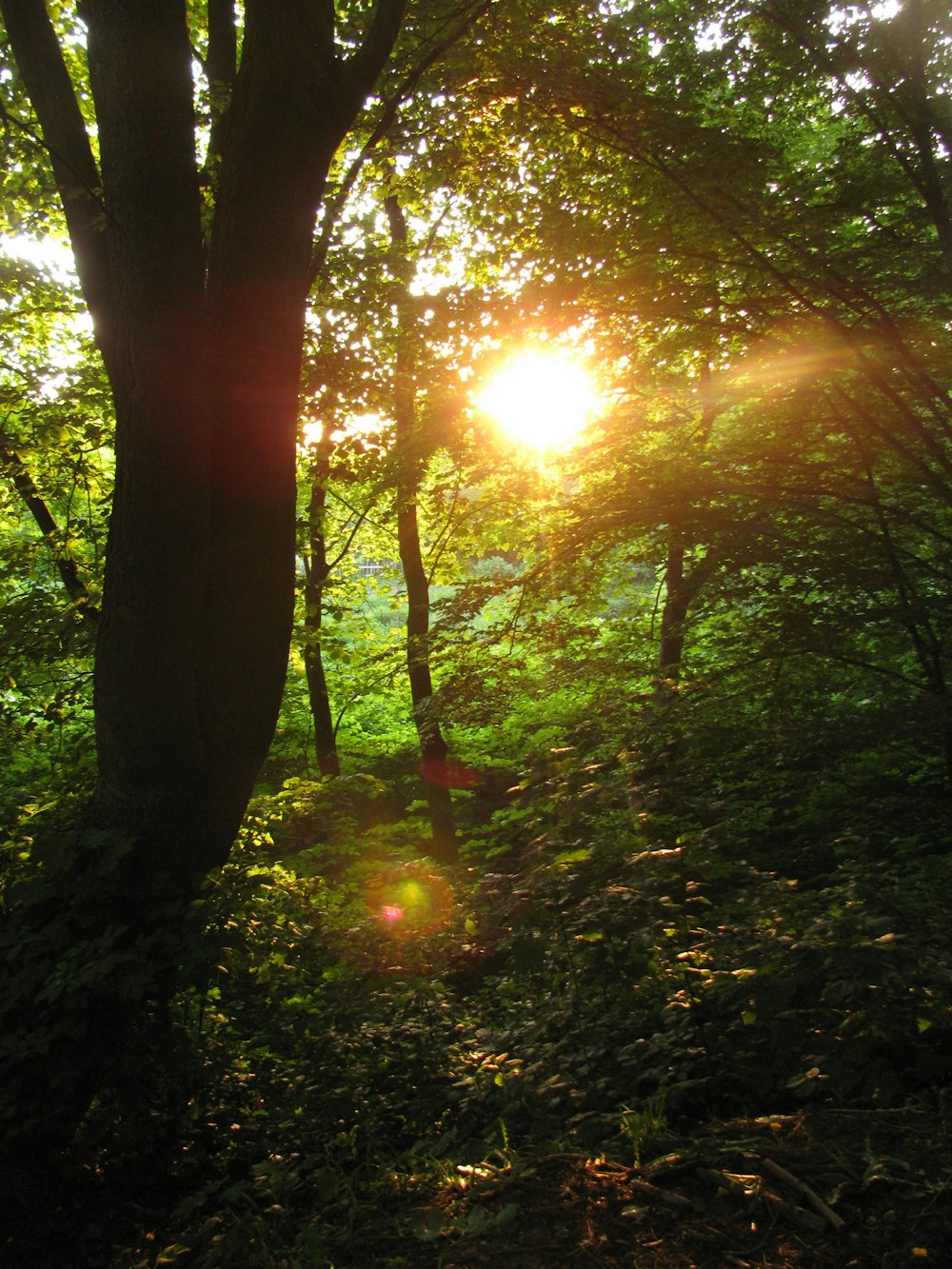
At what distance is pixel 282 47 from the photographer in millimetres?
3543

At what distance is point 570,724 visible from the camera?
5812mm

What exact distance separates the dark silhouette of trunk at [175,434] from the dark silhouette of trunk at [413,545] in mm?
1413

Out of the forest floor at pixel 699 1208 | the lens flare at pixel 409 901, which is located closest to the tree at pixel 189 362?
the forest floor at pixel 699 1208

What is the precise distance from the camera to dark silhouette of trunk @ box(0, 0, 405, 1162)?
3344 millimetres

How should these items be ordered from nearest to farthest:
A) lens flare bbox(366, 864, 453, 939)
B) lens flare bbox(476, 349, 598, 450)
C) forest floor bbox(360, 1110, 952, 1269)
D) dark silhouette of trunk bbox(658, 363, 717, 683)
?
1. forest floor bbox(360, 1110, 952, 1269)
2. dark silhouette of trunk bbox(658, 363, 717, 683)
3. lens flare bbox(476, 349, 598, 450)
4. lens flare bbox(366, 864, 453, 939)

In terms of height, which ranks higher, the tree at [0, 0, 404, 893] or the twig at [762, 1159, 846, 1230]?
the tree at [0, 0, 404, 893]

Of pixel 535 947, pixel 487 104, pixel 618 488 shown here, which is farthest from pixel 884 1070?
pixel 487 104

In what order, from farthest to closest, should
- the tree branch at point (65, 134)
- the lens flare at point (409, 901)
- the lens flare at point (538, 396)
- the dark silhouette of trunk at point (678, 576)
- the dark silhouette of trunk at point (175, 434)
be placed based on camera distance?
the lens flare at point (409, 901) → the lens flare at point (538, 396) → the dark silhouette of trunk at point (678, 576) → the tree branch at point (65, 134) → the dark silhouette of trunk at point (175, 434)

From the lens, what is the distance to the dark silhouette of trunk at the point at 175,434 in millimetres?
3344

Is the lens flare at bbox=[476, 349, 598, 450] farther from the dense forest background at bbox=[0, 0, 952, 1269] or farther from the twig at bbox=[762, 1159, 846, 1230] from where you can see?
the twig at bbox=[762, 1159, 846, 1230]

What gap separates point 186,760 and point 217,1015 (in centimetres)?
157

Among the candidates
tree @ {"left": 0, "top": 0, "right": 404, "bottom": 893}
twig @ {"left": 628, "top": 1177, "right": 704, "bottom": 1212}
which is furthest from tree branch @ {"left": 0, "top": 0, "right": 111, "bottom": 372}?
twig @ {"left": 628, "top": 1177, "right": 704, "bottom": 1212}

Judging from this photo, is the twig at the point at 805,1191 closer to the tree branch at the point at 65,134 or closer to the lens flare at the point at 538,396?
the tree branch at the point at 65,134

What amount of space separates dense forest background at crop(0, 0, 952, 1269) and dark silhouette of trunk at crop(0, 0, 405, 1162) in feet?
0.09
